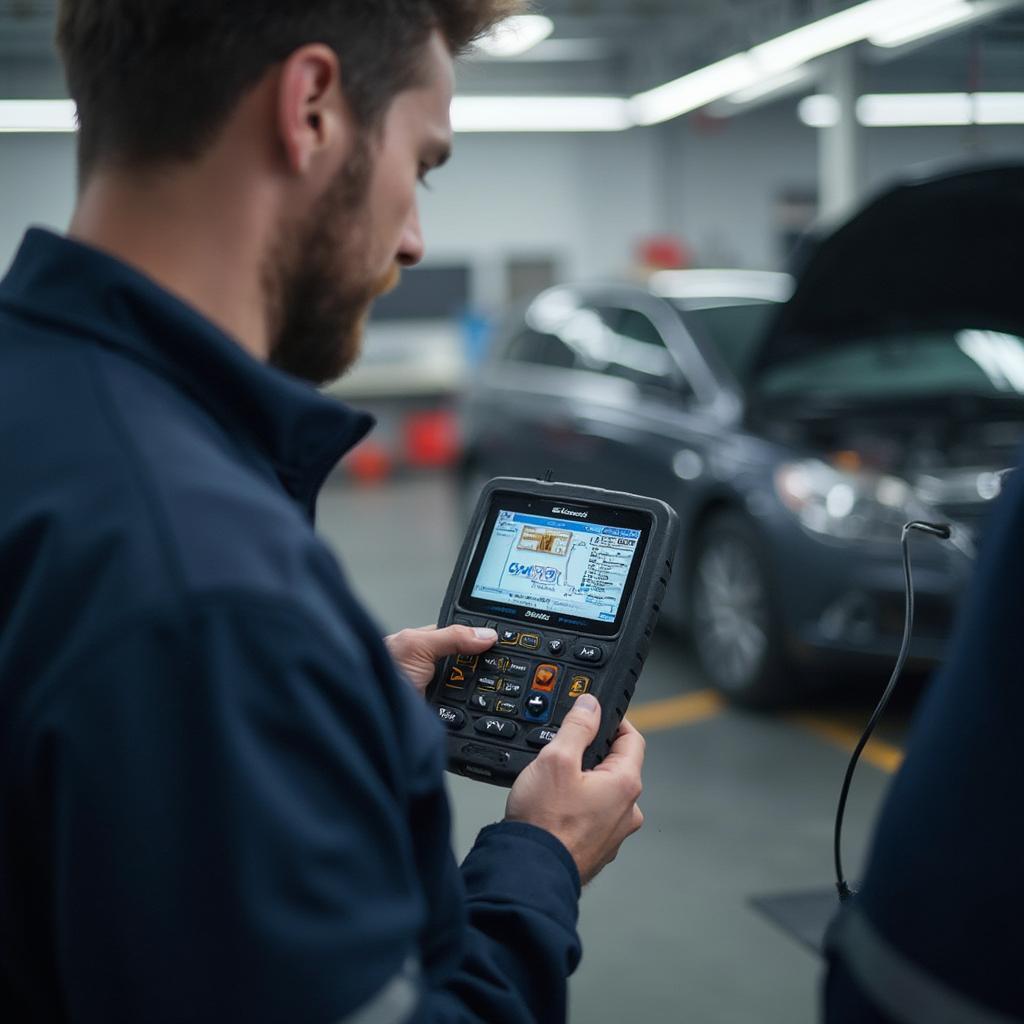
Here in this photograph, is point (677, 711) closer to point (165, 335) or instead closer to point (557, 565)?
point (557, 565)

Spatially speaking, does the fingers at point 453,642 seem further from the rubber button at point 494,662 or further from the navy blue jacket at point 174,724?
the navy blue jacket at point 174,724

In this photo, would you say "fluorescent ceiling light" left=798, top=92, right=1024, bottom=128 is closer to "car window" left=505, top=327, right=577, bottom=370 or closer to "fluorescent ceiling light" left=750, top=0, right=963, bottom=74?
"fluorescent ceiling light" left=750, top=0, right=963, bottom=74

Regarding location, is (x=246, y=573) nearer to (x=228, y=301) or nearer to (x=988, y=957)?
(x=228, y=301)

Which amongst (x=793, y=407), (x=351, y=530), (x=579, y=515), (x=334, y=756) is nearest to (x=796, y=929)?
(x=579, y=515)

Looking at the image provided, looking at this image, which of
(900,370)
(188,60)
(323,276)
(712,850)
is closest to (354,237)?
(323,276)

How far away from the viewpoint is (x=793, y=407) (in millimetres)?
4102

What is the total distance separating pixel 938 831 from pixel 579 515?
59cm

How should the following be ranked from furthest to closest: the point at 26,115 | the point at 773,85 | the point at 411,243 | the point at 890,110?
the point at 890,110
the point at 773,85
the point at 26,115
the point at 411,243

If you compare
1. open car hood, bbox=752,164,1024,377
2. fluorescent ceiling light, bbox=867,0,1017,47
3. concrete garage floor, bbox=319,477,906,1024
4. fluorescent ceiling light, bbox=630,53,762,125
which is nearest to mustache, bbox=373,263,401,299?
concrete garage floor, bbox=319,477,906,1024

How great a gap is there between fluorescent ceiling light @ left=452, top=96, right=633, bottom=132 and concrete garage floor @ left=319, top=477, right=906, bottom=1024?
21.3ft

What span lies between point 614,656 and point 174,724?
1.90 ft

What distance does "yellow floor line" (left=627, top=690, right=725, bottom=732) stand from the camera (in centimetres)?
388

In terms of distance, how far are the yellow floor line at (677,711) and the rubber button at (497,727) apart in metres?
2.67

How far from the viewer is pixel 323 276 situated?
2.72 feet
